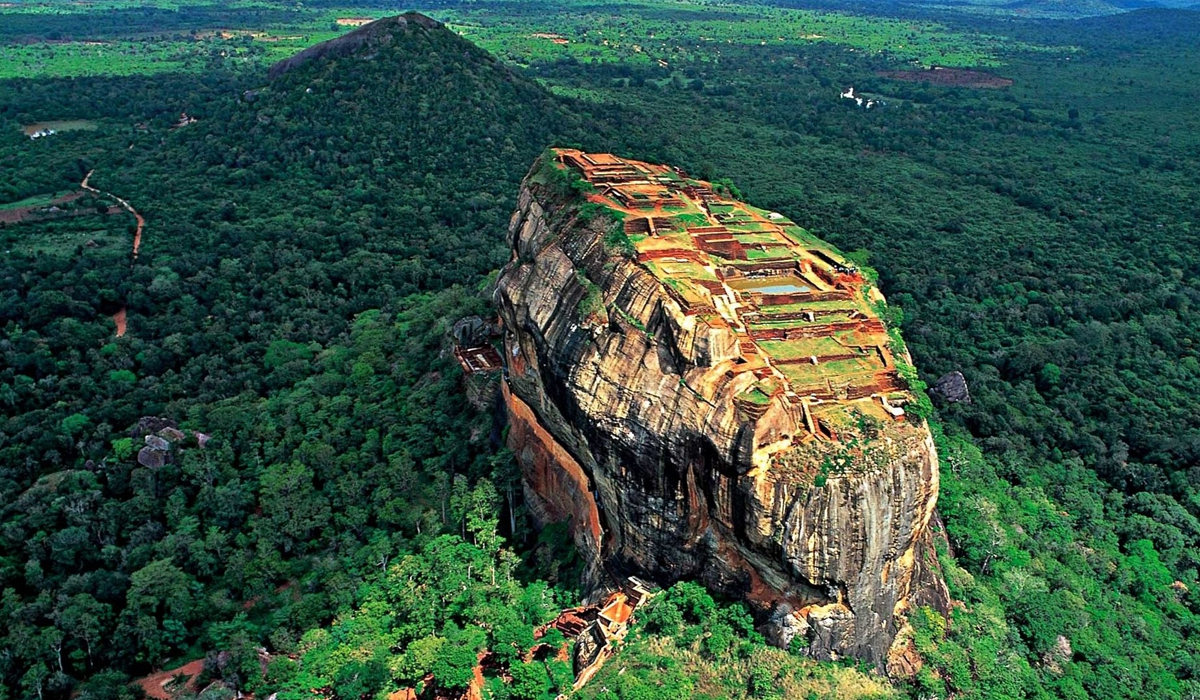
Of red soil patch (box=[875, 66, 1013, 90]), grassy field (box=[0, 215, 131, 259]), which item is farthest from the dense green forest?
red soil patch (box=[875, 66, 1013, 90])

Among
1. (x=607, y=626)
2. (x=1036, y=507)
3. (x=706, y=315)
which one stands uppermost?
(x=706, y=315)

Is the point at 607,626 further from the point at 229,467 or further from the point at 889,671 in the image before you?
the point at 229,467

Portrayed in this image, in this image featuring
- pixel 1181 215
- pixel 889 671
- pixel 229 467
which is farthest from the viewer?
pixel 1181 215

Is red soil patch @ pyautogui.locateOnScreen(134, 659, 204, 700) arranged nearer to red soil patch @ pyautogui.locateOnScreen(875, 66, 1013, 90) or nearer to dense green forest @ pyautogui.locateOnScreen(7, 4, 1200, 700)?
dense green forest @ pyautogui.locateOnScreen(7, 4, 1200, 700)

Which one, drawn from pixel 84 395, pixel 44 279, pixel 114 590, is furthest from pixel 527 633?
pixel 44 279

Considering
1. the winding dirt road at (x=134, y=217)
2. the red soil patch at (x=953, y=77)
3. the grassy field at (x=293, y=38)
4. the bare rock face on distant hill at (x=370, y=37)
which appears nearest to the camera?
the winding dirt road at (x=134, y=217)

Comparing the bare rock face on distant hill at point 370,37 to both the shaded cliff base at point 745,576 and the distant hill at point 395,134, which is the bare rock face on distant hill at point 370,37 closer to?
the distant hill at point 395,134

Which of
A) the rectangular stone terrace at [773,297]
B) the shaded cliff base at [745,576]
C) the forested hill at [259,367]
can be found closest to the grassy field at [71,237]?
the forested hill at [259,367]
